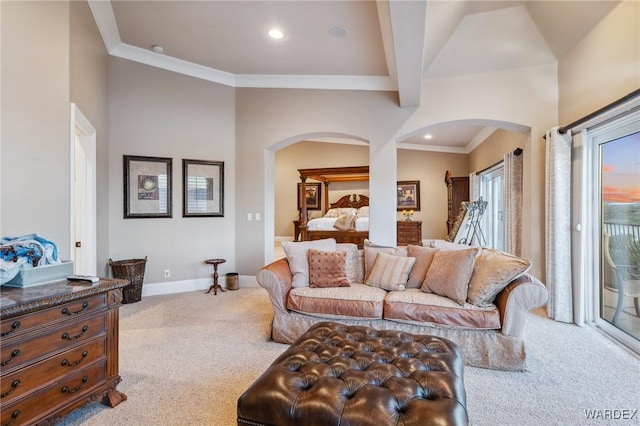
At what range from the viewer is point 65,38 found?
270 cm

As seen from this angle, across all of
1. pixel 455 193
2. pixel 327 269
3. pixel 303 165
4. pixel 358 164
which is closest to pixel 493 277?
pixel 327 269

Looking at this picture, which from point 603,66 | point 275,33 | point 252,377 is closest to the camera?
point 252,377

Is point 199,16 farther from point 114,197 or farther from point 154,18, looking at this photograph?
point 114,197

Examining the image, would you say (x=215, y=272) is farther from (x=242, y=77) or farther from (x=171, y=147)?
(x=242, y=77)

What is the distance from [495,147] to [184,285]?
5.94 meters

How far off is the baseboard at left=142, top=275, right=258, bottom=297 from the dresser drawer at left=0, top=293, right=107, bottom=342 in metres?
2.80

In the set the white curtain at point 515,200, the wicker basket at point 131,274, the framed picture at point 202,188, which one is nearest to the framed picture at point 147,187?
the framed picture at point 202,188

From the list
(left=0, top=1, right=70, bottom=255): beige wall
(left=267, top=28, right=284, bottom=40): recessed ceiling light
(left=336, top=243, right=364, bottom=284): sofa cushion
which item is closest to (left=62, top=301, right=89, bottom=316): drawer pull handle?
(left=0, top=1, right=70, bottom=255): beige wall

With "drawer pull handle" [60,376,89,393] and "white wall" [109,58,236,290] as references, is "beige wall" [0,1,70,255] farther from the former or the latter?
"white wall" [109,58,236,290]

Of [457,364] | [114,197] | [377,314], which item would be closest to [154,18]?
[114,197]

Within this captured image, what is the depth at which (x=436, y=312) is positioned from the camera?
259cm

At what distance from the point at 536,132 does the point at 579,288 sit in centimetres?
193

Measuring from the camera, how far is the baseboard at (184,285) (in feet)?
14.9

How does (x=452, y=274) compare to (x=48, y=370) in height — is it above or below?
above
